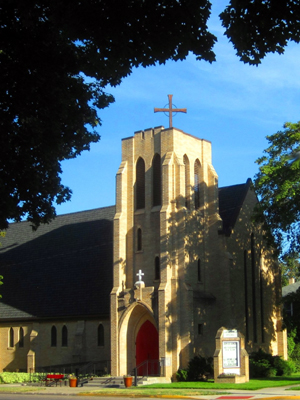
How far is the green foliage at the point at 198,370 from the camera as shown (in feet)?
105

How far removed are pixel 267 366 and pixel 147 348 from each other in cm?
672

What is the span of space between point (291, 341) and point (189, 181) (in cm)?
1341

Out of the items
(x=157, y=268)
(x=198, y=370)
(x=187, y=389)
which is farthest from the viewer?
(x=157, y=268)

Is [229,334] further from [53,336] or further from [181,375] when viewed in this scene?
[53,336]

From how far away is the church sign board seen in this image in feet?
100.0

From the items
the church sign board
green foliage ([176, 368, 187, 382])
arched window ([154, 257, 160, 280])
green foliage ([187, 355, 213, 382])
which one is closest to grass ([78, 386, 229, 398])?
the church sign board

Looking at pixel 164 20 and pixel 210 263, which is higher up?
pixel 164 20

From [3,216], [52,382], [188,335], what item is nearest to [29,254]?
[52,382]

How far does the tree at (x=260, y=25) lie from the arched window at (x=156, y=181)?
2564cm

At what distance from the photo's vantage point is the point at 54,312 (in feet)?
132

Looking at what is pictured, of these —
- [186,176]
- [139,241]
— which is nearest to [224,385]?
[139,241]

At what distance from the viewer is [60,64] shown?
50.0 feet

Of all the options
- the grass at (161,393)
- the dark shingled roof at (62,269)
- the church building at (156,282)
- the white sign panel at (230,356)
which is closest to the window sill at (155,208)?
the church building at (156,282)

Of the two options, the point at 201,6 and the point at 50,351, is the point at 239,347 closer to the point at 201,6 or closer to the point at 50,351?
the point at 50,351
